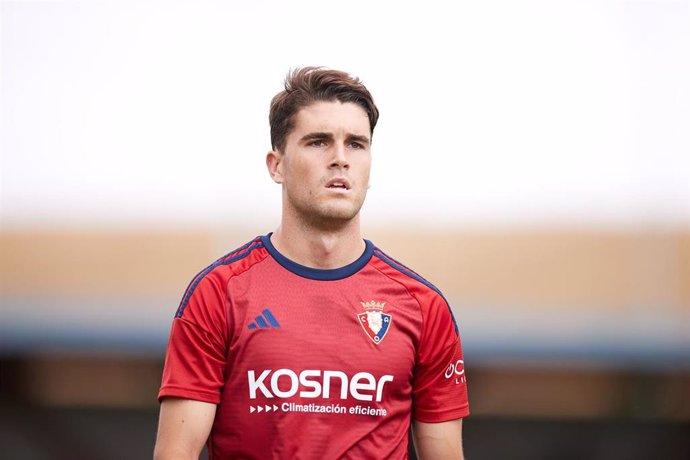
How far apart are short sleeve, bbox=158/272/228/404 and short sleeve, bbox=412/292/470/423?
1.55 feet

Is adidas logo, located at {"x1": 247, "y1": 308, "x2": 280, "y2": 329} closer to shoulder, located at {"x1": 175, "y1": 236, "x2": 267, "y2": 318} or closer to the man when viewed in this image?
the man

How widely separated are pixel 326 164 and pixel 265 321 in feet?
1.25

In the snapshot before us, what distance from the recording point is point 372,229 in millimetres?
4094

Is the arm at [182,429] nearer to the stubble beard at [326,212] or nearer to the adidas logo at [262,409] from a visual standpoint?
the adidas logo at [262,409]

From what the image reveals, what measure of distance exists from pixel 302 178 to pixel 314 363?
42 cm

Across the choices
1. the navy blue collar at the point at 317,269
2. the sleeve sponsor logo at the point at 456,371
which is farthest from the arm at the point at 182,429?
the sleeve sponsor logo at the point at 456,371

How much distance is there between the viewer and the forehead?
83.0 inches

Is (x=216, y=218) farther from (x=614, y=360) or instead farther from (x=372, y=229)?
(x=614, y=360)

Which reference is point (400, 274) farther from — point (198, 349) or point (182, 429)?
point (182, 429)

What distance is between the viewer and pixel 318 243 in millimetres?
2143

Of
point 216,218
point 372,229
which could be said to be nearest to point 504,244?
point 372,229

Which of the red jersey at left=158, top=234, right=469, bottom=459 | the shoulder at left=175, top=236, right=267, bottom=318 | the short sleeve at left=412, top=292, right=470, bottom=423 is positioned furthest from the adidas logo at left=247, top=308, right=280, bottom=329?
the short sleeve at left=412, top=292, right=470, bottom=423

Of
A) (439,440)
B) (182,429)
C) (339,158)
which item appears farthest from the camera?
(439,440)

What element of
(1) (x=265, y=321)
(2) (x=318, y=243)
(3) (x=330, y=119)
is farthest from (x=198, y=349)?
(3) (x=330, y=119)
